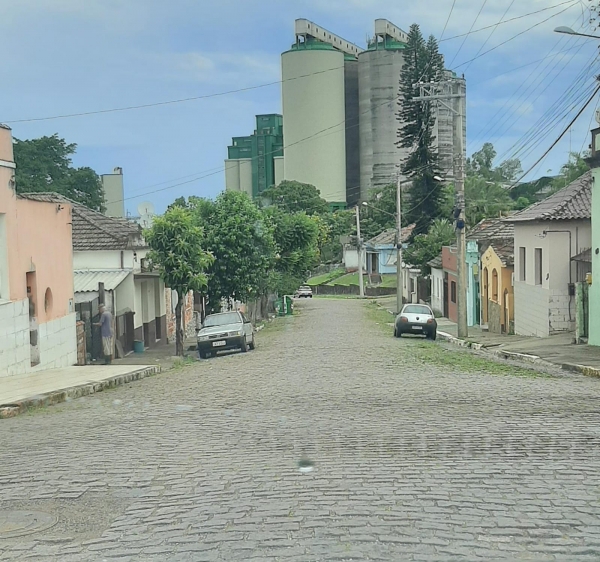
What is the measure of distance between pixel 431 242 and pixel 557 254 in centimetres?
2655

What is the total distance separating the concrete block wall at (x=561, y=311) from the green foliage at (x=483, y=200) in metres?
30.9

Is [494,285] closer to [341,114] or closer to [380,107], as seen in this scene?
[380,107]

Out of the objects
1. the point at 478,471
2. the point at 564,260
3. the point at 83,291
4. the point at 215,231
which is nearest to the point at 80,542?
the point at 478,471

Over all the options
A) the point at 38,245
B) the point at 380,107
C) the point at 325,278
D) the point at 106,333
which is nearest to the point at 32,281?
the point at 38,245

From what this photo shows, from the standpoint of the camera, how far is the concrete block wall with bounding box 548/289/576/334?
94.2ft

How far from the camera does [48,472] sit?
8586 millimetres

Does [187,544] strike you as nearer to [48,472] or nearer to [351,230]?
[48,472]

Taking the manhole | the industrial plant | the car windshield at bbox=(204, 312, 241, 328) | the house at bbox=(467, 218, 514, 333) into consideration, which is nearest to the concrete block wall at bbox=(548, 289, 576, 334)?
the house at bbox=(467, 218, 514, 333)

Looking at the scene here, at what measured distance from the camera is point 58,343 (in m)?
21.8

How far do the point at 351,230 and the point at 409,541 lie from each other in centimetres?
9391

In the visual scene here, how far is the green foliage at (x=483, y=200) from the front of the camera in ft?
202

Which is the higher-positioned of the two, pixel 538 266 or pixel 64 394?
pixel 538 266

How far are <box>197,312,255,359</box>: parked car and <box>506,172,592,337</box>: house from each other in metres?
Result: 10.1

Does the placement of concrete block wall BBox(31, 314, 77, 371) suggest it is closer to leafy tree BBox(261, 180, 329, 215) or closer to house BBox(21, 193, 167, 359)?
house BBox(21, 193, 167, 359)
